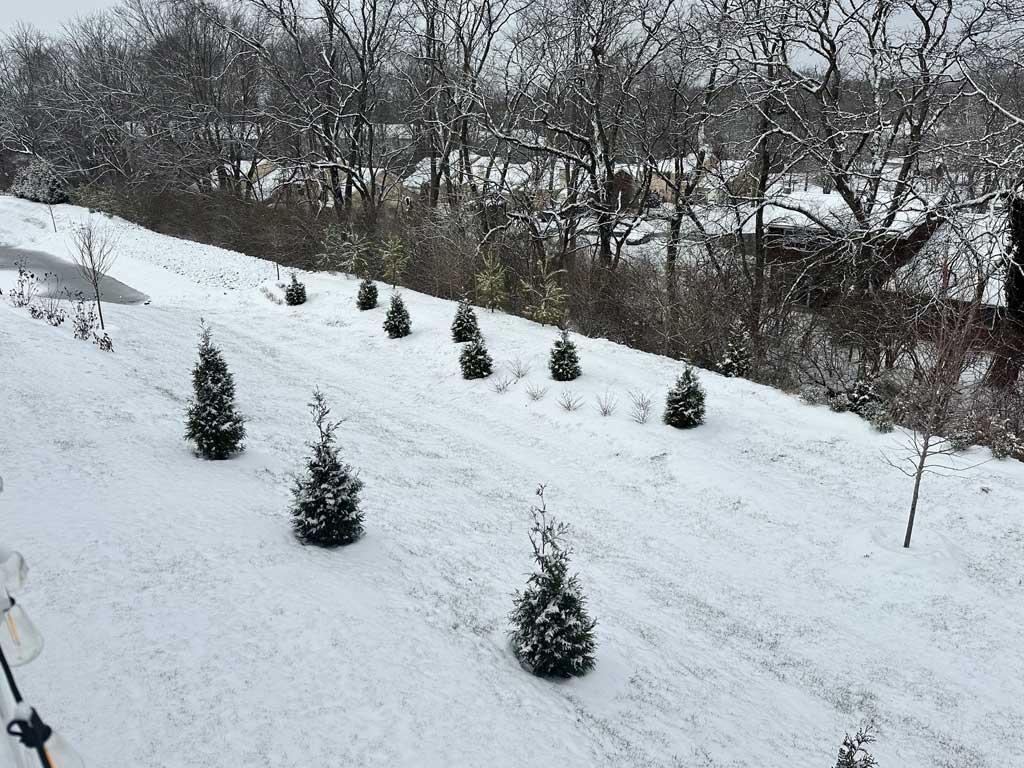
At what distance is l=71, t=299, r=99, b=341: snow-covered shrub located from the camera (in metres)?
12.8

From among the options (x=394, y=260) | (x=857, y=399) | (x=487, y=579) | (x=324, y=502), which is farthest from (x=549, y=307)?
(x=324, y=502)


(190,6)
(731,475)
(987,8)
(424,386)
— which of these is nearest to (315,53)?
(190,6)

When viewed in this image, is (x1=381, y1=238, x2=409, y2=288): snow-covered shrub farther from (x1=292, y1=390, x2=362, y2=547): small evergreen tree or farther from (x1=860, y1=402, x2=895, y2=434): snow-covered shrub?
(x1=292, y1=390, x2=362, y2=547): small evergreen tree

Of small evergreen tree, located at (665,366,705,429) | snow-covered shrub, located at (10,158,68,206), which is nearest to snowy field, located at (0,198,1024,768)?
small evergreen tree, located at (665,366,705,429)

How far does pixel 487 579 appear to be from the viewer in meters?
7.24

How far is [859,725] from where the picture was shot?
237 inches

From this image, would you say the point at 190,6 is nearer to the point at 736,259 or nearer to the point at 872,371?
the point at 736,259

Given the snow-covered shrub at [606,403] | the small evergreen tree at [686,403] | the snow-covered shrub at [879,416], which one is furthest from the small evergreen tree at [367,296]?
the snow-covered shrub at [879,416]

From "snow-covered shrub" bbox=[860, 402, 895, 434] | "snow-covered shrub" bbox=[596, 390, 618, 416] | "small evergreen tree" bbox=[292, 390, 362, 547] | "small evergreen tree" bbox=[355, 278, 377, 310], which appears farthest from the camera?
"small evergreen tree" bbox=[355, 278, 377, 310]

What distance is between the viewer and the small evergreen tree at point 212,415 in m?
8.49

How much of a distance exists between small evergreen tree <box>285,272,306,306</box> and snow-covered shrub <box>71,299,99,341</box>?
17.6ft

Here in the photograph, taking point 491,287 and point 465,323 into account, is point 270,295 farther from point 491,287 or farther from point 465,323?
point 465,323

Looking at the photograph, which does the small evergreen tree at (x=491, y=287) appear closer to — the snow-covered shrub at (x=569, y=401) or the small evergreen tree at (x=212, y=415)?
the snow-covered shrub at (x=569, y=401)

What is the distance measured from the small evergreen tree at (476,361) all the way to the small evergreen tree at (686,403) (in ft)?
14.0
